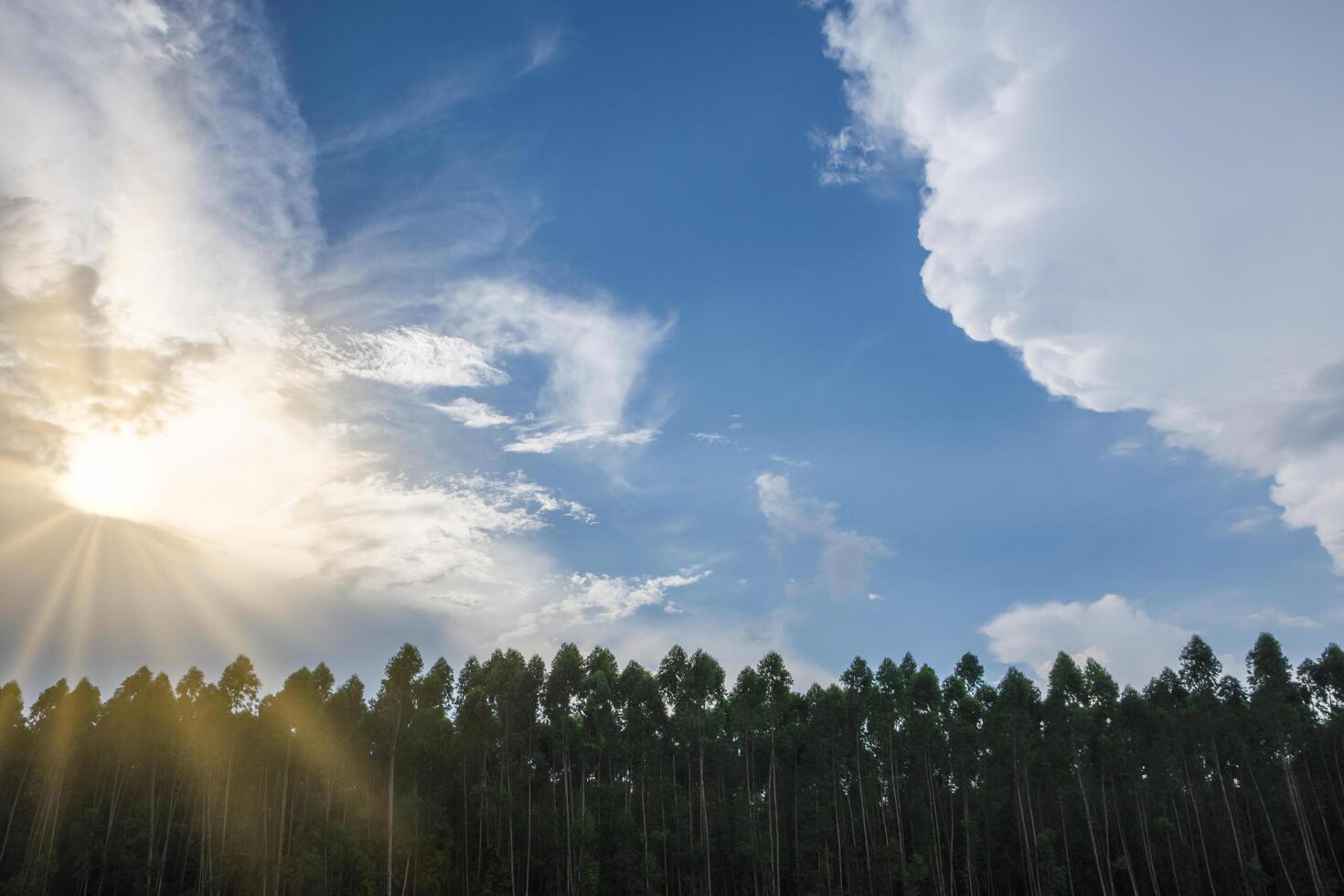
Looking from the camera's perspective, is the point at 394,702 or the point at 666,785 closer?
the point at 394,702

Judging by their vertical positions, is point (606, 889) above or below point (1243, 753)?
below

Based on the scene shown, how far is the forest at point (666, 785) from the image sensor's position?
A: 5781 centimetres

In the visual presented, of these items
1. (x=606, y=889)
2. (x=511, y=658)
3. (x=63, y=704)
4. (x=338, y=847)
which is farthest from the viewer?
(x=511, y=658)

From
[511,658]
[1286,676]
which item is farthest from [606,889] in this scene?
[1286,676]

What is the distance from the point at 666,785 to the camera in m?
67.6

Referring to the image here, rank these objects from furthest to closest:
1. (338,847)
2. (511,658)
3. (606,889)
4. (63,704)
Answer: (511,658) → (63,704) → (606,889) → (338,847)

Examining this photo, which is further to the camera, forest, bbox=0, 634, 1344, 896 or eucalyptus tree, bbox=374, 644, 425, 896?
forest, bbox=0, 634, 1344, 896

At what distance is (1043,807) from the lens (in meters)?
65.3

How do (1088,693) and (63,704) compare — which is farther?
(1088,693)

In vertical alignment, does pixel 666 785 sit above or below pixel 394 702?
below

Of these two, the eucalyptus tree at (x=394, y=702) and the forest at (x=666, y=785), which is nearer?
the eucalyptus tree at (x=394, y=702)

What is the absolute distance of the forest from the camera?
190 feet

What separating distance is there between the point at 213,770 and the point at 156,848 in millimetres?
7336

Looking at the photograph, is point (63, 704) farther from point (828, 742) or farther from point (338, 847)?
point (828, 742)
